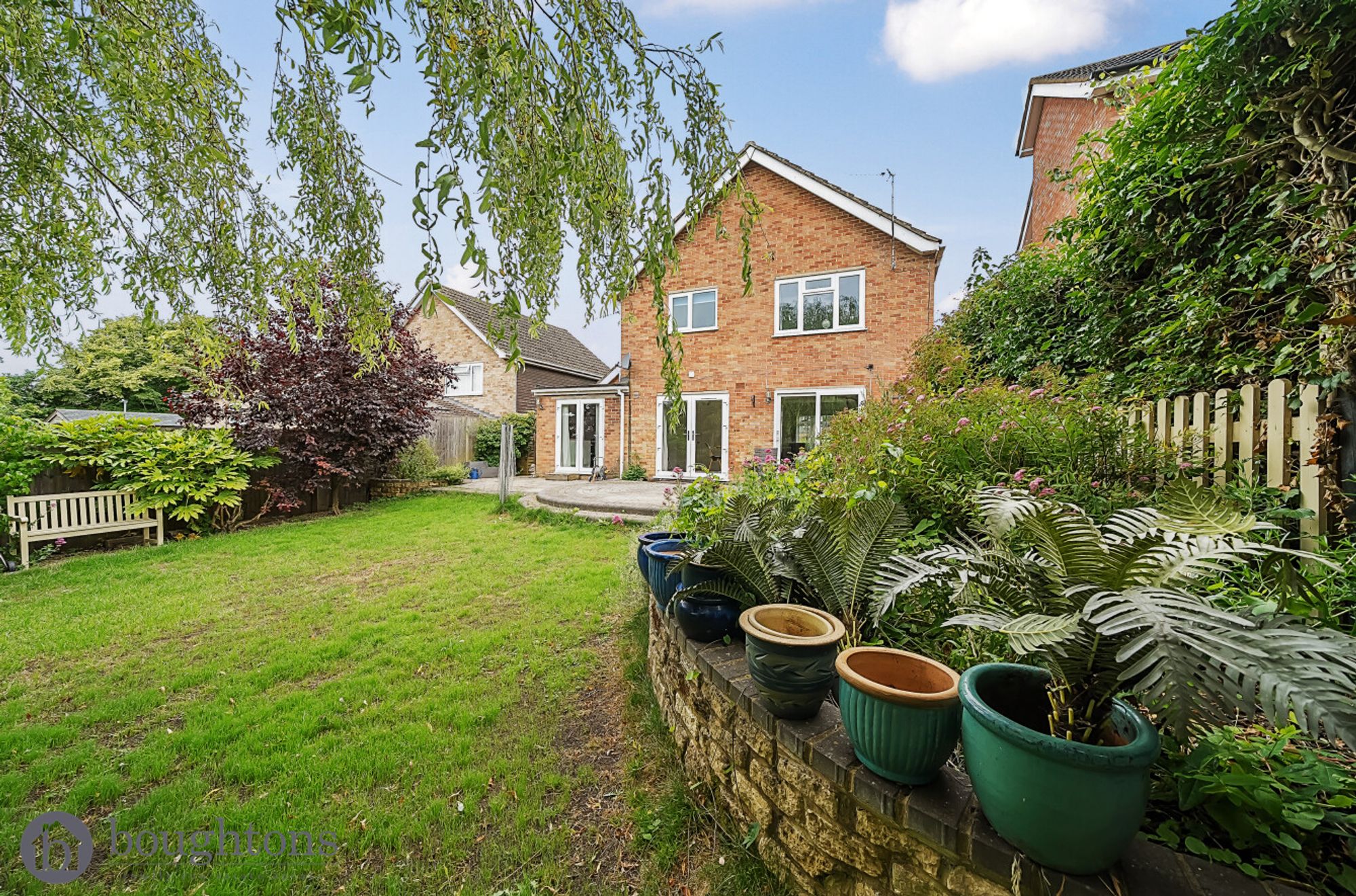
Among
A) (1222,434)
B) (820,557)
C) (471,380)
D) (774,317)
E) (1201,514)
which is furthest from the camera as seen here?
(471,380)

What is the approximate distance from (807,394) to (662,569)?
8683 mm

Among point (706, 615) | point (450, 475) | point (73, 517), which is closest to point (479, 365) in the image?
point (450, 475)

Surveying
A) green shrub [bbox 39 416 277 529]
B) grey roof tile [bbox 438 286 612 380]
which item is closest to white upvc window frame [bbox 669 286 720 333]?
grey roof tile [bbox 438 286 612 380]

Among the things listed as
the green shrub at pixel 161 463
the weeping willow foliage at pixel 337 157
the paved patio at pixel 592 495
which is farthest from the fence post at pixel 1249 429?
the green shrub at pixel 161 463

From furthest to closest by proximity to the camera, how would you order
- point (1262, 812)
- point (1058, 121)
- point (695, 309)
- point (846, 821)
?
point (695, 309) → point (1058, 121) → point (846, 821) → point (1262, 812)

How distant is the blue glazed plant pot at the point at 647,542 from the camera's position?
3.17 meters

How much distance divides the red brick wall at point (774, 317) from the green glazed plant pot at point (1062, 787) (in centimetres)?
952

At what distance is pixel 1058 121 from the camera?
9.55 m

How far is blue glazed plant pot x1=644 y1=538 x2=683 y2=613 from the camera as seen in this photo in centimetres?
273

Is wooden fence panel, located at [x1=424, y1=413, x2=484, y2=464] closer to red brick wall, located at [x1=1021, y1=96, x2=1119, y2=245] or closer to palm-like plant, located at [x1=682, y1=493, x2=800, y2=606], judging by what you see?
palm-like plant, located at [x1=682, y1=493, x2=800, y2=606]

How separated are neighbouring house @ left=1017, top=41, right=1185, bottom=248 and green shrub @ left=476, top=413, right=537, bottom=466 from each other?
1291 cm

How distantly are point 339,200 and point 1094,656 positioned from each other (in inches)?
129

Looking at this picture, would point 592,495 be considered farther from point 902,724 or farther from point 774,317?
point 902,724

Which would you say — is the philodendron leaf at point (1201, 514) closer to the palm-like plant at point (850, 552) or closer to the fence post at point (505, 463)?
the palm-like plant at point (850, 552)
